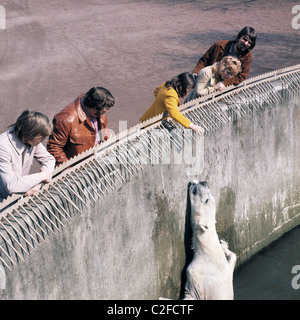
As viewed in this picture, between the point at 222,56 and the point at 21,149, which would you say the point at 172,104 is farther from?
the point at 21,149

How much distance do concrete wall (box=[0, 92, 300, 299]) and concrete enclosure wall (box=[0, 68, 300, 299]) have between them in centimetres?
1

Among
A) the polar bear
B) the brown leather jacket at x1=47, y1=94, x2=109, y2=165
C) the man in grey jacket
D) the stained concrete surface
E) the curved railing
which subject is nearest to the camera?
the man in grey jacket

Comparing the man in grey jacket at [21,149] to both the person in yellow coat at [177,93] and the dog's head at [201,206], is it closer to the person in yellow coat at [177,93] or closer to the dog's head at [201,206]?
the person in yellow coat at [177,93]

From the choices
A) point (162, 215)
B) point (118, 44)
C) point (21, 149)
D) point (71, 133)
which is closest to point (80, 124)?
point (71, 133)

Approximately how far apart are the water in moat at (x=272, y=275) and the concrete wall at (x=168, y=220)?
0.18 metres

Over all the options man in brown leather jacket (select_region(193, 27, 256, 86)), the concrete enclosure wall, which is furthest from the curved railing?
man in brown leather jacket (select_region(193, 27, 256, 86))

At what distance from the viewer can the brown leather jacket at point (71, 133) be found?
5320 mm

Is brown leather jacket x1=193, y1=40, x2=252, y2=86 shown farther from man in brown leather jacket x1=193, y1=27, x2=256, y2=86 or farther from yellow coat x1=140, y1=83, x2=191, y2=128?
yellow coat x1=140, y1=83, x2=191, y2=128

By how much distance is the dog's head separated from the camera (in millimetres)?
6336

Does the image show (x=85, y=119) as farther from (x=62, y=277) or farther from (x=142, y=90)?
(x=142, y=90)

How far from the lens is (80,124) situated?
5.37m
